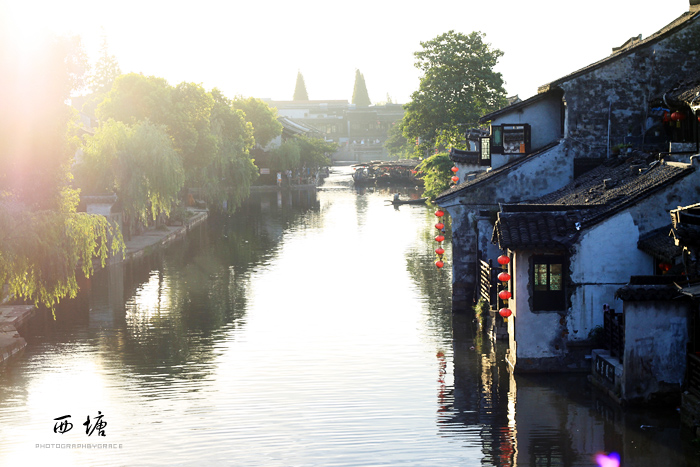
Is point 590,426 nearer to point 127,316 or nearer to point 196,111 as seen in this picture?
point 127,316

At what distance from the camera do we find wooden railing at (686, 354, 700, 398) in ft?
44.7

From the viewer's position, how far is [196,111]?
5028 cm

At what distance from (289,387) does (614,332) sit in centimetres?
712

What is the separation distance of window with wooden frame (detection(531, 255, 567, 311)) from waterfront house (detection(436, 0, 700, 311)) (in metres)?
5.66

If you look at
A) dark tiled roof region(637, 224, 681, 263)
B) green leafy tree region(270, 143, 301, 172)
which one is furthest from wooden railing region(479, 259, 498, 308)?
green leafy tree region(270, 143, 301, 172)

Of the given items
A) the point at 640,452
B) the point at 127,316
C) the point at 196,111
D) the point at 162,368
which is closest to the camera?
the point at 640,452

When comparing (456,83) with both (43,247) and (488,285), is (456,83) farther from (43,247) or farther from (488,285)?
(43,247)

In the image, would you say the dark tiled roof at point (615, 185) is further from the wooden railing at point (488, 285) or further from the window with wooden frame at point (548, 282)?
the wooden railing at point (488, 285)

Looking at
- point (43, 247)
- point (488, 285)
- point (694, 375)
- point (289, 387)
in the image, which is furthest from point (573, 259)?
point (43, 247)

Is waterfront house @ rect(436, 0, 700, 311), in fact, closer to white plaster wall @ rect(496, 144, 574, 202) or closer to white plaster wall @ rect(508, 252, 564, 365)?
white plaster wall @ rect(496, 144, 574, 202)

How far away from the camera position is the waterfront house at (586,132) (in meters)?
22.1

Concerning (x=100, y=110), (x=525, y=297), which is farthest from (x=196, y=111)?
(x=525, y=297)

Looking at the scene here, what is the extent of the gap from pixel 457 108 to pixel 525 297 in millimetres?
35409

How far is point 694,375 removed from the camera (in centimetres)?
1380
